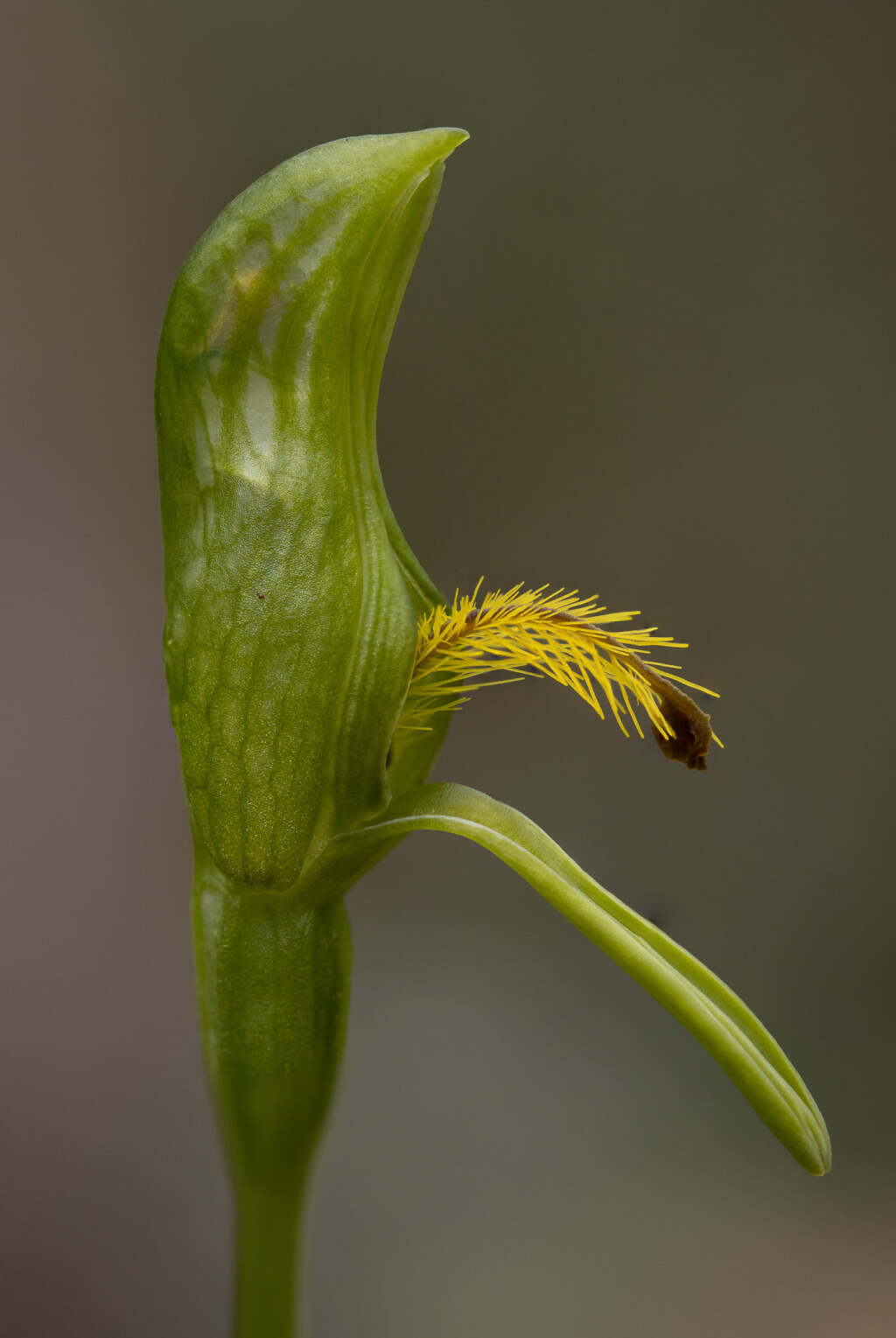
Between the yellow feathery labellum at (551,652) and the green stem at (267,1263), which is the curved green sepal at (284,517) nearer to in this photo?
the yellow feathery labellum at (551,652)

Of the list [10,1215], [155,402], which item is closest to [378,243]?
[155,402]

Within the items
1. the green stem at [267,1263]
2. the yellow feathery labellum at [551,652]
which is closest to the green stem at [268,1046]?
the green stem at [267,1263]

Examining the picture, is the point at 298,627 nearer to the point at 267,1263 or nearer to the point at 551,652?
the point at 551,652

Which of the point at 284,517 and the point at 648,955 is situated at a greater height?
the point at 284,517

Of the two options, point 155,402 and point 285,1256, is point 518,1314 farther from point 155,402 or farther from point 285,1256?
point 155,402

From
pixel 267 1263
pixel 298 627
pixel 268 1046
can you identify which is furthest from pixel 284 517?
pixel 267 1263

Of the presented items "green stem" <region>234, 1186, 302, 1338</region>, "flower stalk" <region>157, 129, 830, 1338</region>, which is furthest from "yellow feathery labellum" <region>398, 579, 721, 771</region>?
"green stem" <region>234, 1186, 302, 1338</region>
